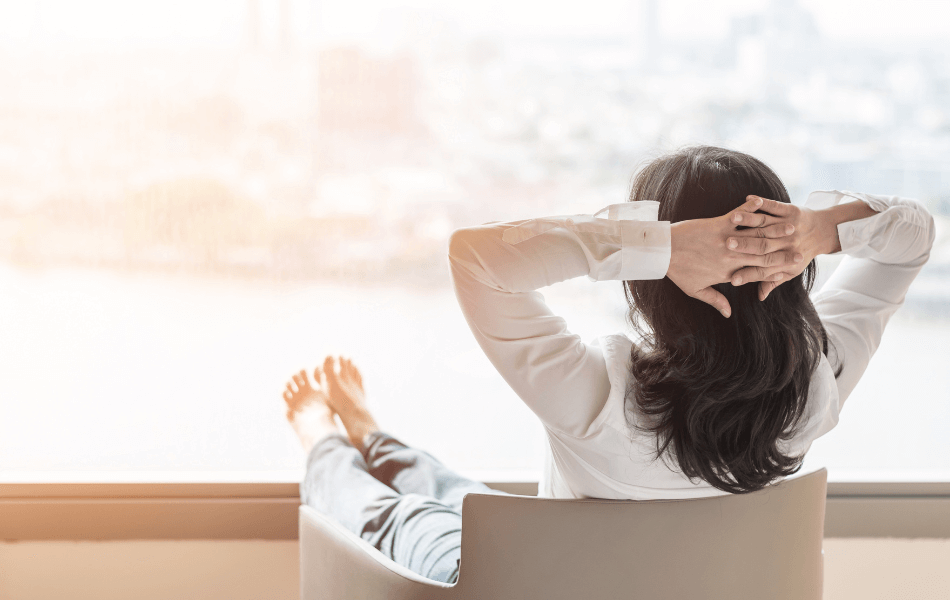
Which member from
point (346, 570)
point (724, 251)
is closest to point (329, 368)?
point (346, 570)

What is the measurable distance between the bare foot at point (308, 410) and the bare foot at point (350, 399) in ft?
0.08

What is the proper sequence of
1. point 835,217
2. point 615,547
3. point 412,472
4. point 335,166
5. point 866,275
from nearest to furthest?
point 615,547
point 835,217
point 866,275
point 412,472
point 335,166

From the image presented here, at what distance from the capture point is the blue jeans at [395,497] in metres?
1.15

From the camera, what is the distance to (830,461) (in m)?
1.72

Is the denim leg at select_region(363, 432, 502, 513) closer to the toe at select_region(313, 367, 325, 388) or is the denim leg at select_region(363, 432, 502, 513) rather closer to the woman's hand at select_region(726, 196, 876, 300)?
the toe at select_region(313, 367, 325, 388)

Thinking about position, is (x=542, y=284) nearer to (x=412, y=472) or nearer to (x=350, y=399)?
(x=412, y=472)

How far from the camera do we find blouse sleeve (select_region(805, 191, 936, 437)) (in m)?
1.08

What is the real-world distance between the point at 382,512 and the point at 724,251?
2.56 feet

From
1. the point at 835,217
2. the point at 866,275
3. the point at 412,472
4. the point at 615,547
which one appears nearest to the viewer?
the point at 615,547

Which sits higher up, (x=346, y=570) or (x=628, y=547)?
(x=628, y=547)

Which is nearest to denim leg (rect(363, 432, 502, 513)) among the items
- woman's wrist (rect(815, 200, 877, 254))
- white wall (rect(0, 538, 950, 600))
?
white wall (rect(0, 538, 950, 600))

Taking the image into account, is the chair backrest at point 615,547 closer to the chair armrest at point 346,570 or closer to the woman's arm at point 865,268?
the chair armrest at point 346,570

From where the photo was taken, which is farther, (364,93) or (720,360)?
(364,93)

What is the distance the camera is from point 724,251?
88 centimetres
